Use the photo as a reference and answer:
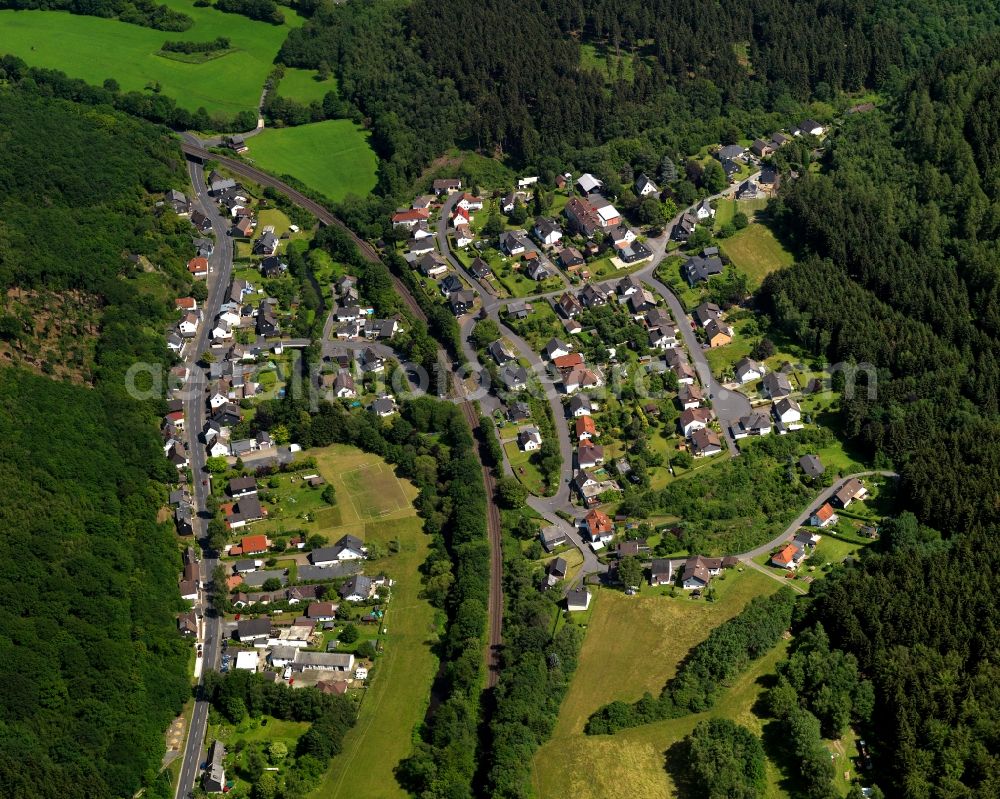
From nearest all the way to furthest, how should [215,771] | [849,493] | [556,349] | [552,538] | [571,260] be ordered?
1. [215,771]
2. [552,538]
3. [849,493]
4. [556,349]
5. [571,260]

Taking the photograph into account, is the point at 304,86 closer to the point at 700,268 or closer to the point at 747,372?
the point at 700,268

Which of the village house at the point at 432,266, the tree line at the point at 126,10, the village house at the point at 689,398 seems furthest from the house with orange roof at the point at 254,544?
the tree line at the point at 126,10

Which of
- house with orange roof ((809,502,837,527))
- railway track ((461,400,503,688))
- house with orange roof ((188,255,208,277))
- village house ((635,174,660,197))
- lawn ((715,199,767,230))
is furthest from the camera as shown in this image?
village house ((635,174,660,197))

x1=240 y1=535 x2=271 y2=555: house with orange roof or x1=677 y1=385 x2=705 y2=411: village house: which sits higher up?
x1=677 y1=385 x2=705 y2=411: village house

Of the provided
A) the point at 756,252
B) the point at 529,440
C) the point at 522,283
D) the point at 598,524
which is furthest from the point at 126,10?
the point at 598,524

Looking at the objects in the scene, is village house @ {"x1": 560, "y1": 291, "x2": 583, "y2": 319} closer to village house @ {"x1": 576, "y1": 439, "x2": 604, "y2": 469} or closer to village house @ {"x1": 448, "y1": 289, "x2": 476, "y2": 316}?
village house @ {"x1": 448, "y1": 289, "x2": 476, "y2": 316}

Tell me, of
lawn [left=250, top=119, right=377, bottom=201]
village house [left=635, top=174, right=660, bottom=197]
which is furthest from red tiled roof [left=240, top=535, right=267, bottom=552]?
village house [left=635, top=174, right=660, bottom=197]

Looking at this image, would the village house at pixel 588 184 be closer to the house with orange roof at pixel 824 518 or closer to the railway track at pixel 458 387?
the railway track at pixel 458 387
